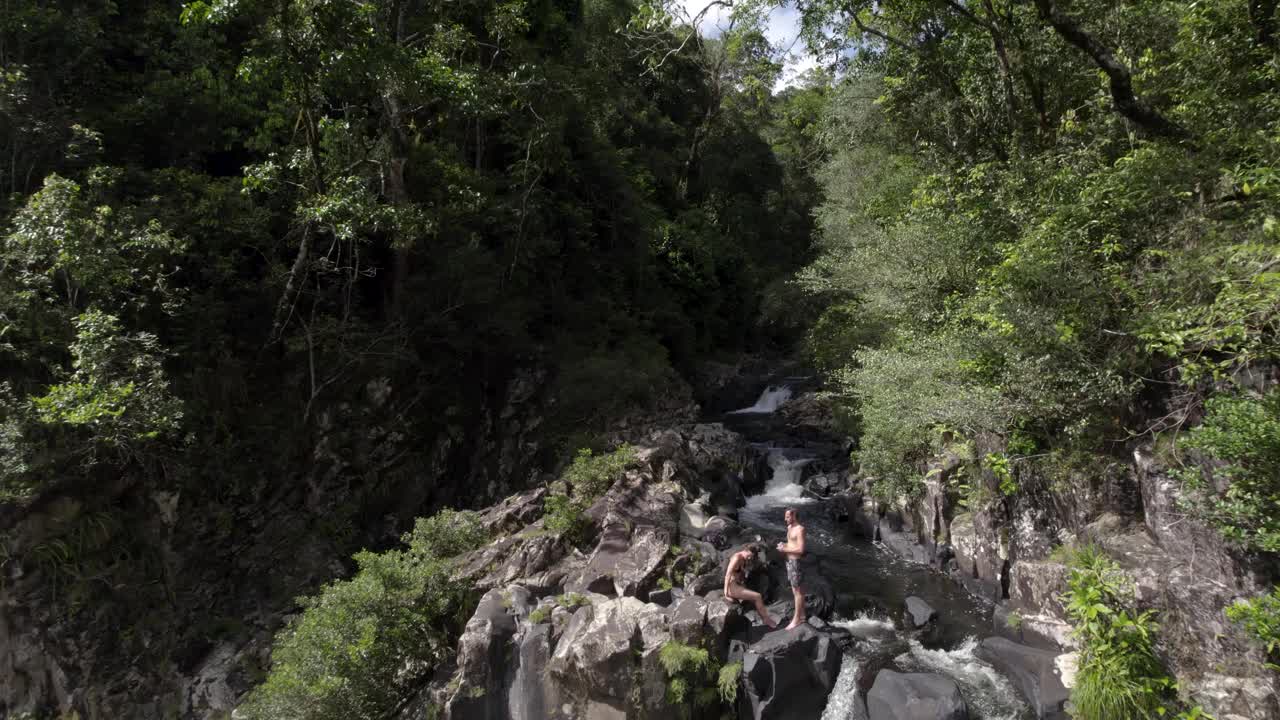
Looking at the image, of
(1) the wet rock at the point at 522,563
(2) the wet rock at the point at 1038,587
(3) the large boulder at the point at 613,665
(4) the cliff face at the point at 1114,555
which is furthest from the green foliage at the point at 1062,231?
(1) the wet rock at the point at 522,563

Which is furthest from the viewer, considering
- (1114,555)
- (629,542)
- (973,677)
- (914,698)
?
(629,542)

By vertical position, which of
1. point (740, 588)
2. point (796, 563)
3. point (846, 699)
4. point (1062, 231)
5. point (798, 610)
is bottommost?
point (846, 699)

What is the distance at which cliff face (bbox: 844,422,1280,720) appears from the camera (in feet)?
18.4

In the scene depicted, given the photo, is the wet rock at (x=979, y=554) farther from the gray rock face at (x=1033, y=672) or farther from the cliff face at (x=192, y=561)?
the cliff face at (x=192, y=561)

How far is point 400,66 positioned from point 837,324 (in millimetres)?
12876

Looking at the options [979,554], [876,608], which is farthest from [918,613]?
[979,554]

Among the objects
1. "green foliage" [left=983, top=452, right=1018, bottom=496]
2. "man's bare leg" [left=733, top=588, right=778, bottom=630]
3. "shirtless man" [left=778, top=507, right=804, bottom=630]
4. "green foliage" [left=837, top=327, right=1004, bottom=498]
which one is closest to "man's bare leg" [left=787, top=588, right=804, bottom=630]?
"shirtless man" [left=778, top=507, right=804, bottom=630]

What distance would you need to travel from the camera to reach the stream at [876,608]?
668 centimetres

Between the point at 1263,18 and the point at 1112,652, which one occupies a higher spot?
the point at 1263,18

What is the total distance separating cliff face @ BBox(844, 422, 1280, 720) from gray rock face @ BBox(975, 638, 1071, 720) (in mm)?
482

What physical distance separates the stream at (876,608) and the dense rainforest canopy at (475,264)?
1525 mm

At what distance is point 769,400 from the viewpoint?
21.4 metres

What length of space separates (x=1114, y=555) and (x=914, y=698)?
3.06 m

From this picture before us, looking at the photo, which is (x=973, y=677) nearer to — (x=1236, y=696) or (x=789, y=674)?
(x=1236, y=696)
